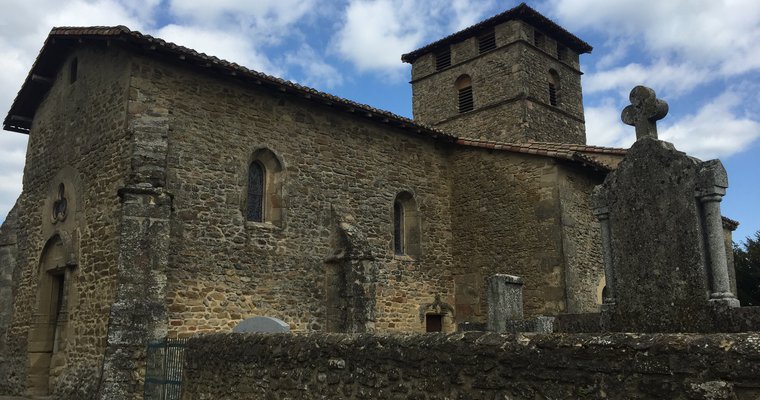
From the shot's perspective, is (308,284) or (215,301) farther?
(308,284)

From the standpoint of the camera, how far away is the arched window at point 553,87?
23775 mm

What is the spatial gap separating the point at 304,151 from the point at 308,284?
296 cm

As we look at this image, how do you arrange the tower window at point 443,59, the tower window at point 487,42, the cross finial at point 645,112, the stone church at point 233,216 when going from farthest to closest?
the tower window at point 443,59, the tower window at point 487,42, the stone church at point 233,216, the cross finial at point 645,112

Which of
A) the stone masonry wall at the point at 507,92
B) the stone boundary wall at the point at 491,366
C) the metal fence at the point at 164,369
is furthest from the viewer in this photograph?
the stone masonry wall at the point at 507,92

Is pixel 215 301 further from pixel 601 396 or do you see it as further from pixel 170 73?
pixel 601 396

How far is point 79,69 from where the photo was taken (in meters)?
12.8

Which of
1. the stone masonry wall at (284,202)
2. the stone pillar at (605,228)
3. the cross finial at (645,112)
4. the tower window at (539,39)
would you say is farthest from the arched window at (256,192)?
the tower window at (539,39)

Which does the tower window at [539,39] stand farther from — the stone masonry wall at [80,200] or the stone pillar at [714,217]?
the stone pillar at [714,217]

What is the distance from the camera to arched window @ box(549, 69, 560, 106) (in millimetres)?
23775

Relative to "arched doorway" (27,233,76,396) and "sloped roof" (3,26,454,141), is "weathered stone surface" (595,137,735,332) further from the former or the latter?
"arched doorway" (27,233,76,396)

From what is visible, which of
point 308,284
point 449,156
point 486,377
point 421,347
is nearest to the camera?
point 486,377

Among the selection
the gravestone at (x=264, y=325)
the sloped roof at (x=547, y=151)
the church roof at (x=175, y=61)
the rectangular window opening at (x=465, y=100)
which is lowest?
the gravestone at (x=264, y=325)

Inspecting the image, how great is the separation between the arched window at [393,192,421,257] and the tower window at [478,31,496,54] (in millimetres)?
10433

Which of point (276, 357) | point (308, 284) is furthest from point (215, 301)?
point (276, 357)
